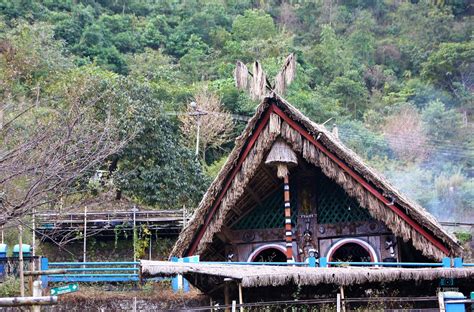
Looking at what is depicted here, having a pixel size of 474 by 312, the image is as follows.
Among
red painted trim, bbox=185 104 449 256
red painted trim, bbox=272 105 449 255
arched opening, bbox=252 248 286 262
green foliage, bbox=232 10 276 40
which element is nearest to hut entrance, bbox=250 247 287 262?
arched opening, bbox=252 248 286 262

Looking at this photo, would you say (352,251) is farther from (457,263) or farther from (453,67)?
(453,67)

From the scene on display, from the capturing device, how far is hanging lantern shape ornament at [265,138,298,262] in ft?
42.2

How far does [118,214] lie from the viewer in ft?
76.1

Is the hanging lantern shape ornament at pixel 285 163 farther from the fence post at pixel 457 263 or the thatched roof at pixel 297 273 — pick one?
the fence post at pixel 457 263

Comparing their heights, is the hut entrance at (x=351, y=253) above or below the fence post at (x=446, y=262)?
above

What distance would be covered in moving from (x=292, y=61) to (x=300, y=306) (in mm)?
4024

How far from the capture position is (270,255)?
46.4ft

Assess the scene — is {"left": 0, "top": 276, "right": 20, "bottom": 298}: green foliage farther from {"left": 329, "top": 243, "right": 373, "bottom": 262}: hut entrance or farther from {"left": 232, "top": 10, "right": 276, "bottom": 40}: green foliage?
{"left": 232, "top": 10, "right": 276, "bottom": 40}: green foliage

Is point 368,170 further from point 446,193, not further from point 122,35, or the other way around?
point 122,35

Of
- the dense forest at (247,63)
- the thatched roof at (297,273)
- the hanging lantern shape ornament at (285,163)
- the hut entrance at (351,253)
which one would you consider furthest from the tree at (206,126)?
the thatched roof at (297,273)

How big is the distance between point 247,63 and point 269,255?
3124 cm

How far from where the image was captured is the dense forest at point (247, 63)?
2683 cm

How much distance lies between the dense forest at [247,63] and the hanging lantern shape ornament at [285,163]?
1184cm

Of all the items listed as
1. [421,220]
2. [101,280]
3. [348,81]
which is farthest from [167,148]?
[348,81]
